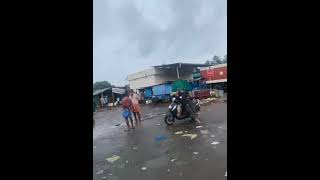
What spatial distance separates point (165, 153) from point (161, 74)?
489 centimetres

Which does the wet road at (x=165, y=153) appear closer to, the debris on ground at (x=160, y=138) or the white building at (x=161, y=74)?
the debris on ground at (x=160, y=138)

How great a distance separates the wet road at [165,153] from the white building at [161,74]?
8.93ft

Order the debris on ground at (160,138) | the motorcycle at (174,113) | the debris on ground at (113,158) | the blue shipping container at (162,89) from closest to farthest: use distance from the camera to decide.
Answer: the debris on ground at (113,158), the debris on ground at (160,138), the motorcycle at (174,113), the blue shipping container at (162,89)

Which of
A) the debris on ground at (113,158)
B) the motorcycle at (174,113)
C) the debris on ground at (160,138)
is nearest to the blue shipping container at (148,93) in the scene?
the motorcycle at (174,113)

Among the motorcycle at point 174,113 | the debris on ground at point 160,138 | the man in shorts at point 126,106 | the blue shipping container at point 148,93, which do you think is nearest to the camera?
the debris on ground at point 160,138

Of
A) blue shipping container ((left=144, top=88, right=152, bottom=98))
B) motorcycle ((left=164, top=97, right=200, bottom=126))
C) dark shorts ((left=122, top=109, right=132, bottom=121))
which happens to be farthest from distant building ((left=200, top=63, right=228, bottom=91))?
dark shorts ((left=122, top=109, right=132, bottom=121))

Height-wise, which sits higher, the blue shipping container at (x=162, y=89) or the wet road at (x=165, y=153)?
the blue shipping container at (x=162, y=89)

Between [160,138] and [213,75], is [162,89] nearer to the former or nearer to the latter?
[213,75]

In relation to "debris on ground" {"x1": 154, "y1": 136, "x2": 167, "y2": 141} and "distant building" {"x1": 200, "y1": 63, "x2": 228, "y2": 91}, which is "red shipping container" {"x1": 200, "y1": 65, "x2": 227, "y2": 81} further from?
"debris on ground" {"x1": 154, "y1": 136, "x2": 167, "y2": 141}

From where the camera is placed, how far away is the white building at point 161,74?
8289mm

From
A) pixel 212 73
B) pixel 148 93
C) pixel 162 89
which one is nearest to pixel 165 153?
pixel 162 89

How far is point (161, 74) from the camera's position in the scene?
8562 mm

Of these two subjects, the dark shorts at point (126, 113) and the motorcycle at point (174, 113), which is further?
the dark shorts at point (126, 113)
